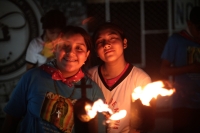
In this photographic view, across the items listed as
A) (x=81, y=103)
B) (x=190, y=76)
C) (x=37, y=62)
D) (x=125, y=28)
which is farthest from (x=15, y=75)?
(x=81, y=103)

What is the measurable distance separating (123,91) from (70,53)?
34.9 inches

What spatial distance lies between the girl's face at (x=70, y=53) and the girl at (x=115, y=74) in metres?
0.57

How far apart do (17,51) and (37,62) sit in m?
2.70

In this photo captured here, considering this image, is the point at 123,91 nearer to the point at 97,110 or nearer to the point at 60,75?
the point at 60,75

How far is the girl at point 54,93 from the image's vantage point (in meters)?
2.59

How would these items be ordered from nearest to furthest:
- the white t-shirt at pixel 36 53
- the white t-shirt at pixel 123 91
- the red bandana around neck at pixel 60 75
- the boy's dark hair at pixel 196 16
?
the red bandana around neck at pixel 60 75 → the white t-shirt at pixel 123 91 → the boy's dark hair at pixel 196 16 → the white t-shirt at pixel 36 53

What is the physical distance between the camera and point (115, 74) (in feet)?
11.4

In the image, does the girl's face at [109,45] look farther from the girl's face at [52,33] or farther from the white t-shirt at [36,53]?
the white t-shirt at [36,53]

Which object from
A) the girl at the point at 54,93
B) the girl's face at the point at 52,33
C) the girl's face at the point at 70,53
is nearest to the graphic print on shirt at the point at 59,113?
the girl at the point at 54,93

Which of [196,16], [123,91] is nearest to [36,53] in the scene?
[123,91]

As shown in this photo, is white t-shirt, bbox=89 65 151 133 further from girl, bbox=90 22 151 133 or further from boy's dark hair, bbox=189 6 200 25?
boy's dark hair, bbox=189 6 200 25

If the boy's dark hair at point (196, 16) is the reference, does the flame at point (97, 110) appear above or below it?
below

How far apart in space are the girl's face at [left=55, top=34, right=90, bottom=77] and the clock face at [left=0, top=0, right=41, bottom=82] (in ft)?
15.5

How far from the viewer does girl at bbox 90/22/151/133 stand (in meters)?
3.23
